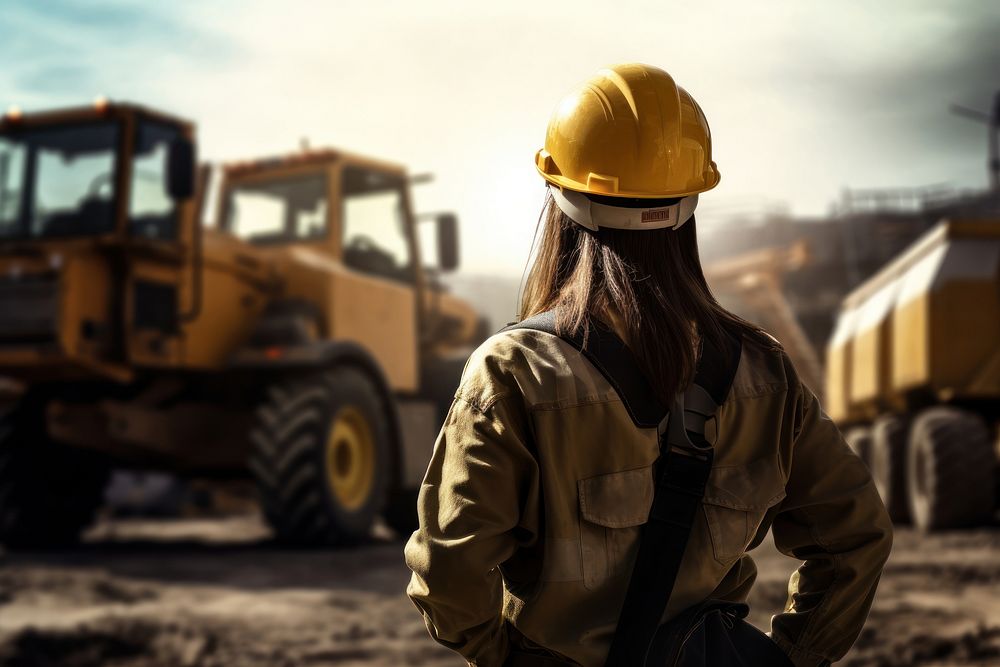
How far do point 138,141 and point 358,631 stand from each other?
4.44 m

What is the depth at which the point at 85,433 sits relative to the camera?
949cm

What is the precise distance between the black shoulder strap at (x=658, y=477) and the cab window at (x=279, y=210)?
29.2 feet

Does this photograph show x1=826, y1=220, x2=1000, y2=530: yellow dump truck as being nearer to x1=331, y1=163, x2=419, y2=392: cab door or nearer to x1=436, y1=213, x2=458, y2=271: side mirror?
x1=436, y1=213, x2=458, y2=271: side mirror

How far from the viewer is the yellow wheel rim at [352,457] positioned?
31.7ft

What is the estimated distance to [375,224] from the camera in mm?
11102

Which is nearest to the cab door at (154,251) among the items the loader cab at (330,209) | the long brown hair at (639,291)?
the loader cab at (330,209)

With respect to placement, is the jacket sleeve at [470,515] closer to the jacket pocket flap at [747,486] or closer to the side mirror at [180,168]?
the jacket pocket flap at [747,486]

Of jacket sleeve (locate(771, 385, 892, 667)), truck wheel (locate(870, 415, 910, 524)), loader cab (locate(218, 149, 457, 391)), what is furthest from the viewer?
truck wheel (locate(870, 415, 910, 524))

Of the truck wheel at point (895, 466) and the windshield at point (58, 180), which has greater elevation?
the windshield at point (58, 180)

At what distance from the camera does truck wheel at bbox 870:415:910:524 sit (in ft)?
37.0

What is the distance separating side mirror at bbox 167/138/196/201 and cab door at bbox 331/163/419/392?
6.37ft

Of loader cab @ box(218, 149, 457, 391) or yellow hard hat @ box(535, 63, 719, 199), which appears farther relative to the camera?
loader cab @ box(218, 149, 457, 391)

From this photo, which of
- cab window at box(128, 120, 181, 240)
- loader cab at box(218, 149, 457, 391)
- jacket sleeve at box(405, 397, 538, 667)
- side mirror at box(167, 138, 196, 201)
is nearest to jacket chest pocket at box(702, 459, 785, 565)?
jacket sleeve at box(405, 397, 538, 667)

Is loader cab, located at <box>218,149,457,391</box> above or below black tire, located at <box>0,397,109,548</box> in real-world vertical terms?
above
